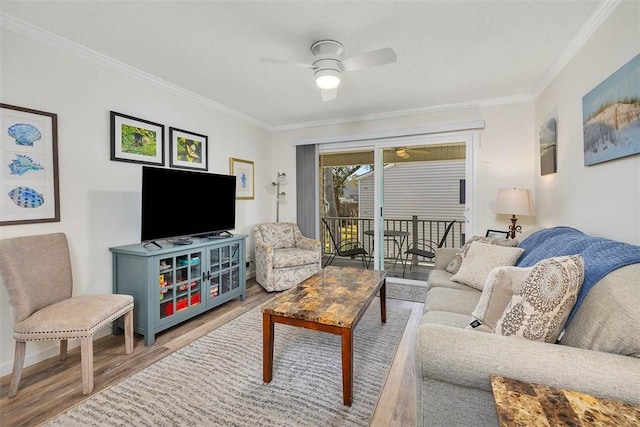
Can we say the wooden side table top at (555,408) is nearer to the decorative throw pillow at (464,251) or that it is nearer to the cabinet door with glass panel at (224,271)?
the decorative throw pillow at (464,251)

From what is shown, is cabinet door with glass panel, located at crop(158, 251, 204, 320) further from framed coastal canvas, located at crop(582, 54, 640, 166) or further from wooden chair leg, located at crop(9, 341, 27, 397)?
framed coastal canvas, located at crop(582, 54, 640, 166)

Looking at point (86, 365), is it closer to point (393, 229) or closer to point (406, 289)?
point (406, 289)

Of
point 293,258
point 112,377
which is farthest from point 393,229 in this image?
point 112,377

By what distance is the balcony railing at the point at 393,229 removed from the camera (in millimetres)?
5409

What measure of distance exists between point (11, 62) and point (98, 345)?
216 cm

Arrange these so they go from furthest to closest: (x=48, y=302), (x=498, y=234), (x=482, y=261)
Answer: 1. (x=498, y=234)
2. (x=482, y=261)
3. (x=48, y=302)

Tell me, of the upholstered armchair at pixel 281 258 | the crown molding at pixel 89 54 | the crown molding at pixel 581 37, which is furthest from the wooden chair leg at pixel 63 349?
the crown molding at pixel 581 37

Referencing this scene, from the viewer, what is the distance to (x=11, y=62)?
1.99 m

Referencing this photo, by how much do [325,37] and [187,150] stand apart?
2036 mm

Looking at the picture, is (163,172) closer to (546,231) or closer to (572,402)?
(572,402)

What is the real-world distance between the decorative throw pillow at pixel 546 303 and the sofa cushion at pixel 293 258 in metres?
2.78

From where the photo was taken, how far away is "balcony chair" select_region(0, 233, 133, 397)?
5.80 feet

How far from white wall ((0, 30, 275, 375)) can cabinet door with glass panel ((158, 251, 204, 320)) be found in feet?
1.63

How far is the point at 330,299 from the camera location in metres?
2.07
